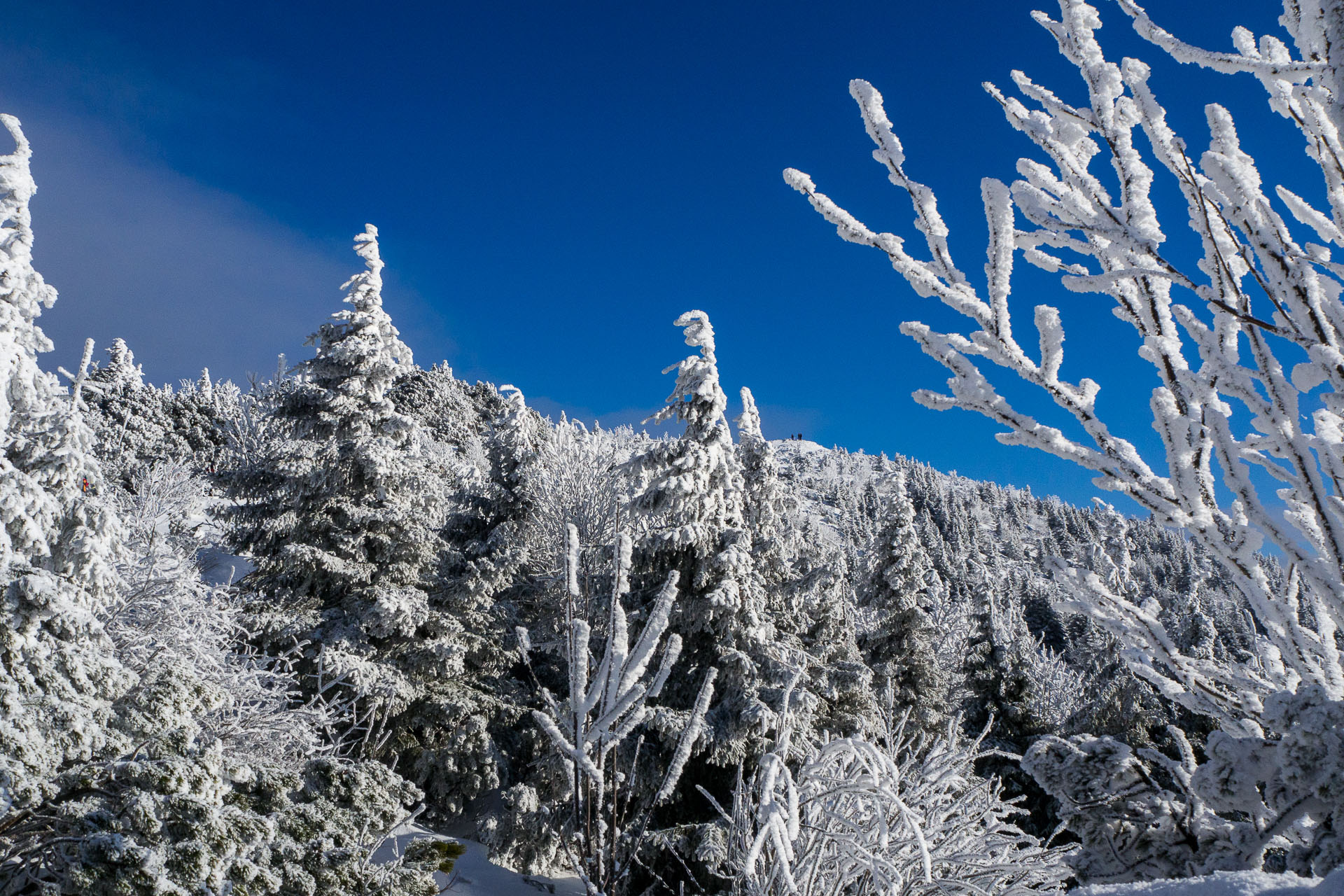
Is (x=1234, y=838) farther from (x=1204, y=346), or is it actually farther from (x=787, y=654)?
(x=787, y=654)

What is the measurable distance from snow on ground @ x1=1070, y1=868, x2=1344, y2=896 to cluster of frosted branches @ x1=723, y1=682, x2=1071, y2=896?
1117mm

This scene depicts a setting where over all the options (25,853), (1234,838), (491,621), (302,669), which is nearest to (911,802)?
(1234,838)

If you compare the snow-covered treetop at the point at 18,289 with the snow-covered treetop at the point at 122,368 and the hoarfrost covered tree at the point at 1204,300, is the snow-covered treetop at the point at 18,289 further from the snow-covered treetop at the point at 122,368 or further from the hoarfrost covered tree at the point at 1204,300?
the snow-covered treetop at the point at 122,368

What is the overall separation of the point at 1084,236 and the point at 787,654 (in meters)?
9.53

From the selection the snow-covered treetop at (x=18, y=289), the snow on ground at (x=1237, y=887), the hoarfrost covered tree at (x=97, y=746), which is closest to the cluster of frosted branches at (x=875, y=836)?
the snow on ground at (x=1237, y=887)

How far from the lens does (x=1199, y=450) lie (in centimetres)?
148

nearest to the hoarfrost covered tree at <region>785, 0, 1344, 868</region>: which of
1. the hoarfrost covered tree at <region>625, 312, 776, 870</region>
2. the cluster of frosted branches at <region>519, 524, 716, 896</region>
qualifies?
the cluster of frosted branches at <region>519, 524, 716, 896</region>

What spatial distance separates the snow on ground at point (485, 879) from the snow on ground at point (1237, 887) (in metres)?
9.77

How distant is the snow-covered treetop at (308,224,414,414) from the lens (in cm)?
1195

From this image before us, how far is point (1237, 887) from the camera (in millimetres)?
1272

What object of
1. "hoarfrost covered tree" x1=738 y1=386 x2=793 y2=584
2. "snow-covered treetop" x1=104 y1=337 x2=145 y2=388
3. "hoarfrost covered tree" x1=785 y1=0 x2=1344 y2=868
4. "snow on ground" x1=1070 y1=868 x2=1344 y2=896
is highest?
"snow-covered treetop" x1=104 y1=337 x2=145 y2=388

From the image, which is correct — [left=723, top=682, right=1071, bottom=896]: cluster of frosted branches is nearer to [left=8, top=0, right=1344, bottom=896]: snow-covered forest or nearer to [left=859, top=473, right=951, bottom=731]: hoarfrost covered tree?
[left=8, top=0, right=1344, bottom=896]: snow-covered forest

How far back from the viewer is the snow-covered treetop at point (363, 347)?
12.0m

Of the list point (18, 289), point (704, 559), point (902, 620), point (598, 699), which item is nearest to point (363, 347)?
point (18, 289)
